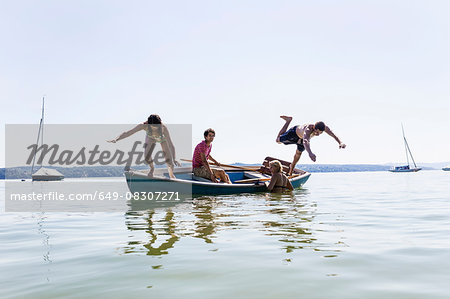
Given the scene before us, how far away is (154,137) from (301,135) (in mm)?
6661

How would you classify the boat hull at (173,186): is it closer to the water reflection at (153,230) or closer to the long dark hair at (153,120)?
the long dark hair at (153,120)

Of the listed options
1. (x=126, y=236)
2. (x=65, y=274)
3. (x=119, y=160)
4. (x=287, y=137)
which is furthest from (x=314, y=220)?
(x=287, y=137)

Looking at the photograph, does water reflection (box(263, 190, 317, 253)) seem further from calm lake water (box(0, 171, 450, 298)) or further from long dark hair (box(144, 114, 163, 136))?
long dark hair (box(144, 114, 163, 136))

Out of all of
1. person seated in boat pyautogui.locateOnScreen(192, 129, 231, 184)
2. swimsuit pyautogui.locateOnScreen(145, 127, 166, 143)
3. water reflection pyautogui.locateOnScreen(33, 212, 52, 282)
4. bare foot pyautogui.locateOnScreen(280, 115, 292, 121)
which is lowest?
water reflection pyautogui.locateOnScreen(33, 212, 52, 282)

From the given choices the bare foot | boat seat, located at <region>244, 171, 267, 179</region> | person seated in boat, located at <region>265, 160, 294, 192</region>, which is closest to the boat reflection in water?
person seated in boat, located at <region>265, 160, 294, 192</region>

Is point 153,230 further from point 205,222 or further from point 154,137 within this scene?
point 154,137

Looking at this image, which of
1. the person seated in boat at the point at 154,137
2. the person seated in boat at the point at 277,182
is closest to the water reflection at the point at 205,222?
the person seated in boat at the point at 154,137

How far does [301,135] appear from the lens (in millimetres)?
15281

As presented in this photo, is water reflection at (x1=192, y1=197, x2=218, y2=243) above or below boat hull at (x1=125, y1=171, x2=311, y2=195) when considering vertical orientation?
below

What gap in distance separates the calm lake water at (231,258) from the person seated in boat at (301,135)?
22.0 ft

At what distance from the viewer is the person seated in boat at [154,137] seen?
11.2m

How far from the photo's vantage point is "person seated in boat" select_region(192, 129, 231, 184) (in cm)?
1276

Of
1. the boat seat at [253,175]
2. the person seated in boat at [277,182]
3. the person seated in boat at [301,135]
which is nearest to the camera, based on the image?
the person seated in boat at [277,182]

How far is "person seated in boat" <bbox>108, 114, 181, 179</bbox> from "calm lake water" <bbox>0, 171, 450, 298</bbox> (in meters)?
4.46
